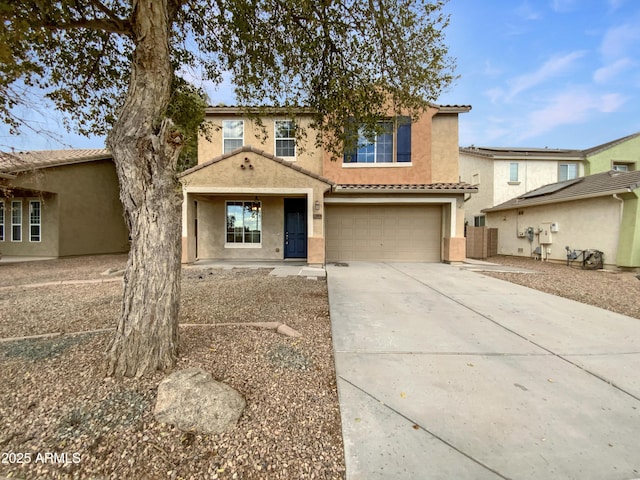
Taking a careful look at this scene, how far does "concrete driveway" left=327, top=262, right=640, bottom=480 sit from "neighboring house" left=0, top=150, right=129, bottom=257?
48.5 feet

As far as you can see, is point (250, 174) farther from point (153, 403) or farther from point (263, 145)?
point (153, 403)

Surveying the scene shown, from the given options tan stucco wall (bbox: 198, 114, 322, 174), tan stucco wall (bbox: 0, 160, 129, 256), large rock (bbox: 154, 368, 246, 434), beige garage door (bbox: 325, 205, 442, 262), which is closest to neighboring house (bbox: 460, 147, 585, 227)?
beige garage door (bbox: 325, 205, 442, 262)

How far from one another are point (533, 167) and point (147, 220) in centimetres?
2337

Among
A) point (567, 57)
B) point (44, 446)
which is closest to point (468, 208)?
point (567, 57)

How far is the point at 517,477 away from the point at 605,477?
57 centimetres

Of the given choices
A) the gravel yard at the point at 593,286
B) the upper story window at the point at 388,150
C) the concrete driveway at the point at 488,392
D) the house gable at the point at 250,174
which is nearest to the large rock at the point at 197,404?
the concrete driveway at the point at 488,392

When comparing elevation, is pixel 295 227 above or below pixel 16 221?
below

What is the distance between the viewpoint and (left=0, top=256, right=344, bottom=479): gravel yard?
2016mm

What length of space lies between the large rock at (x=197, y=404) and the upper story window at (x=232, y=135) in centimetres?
1228

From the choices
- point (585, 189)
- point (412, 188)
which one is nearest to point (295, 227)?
point (412, 188)

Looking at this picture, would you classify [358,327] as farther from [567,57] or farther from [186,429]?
[567,57]

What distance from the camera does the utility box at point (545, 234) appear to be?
14.4 m

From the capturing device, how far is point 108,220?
16219mm

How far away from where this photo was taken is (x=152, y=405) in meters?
2.55
